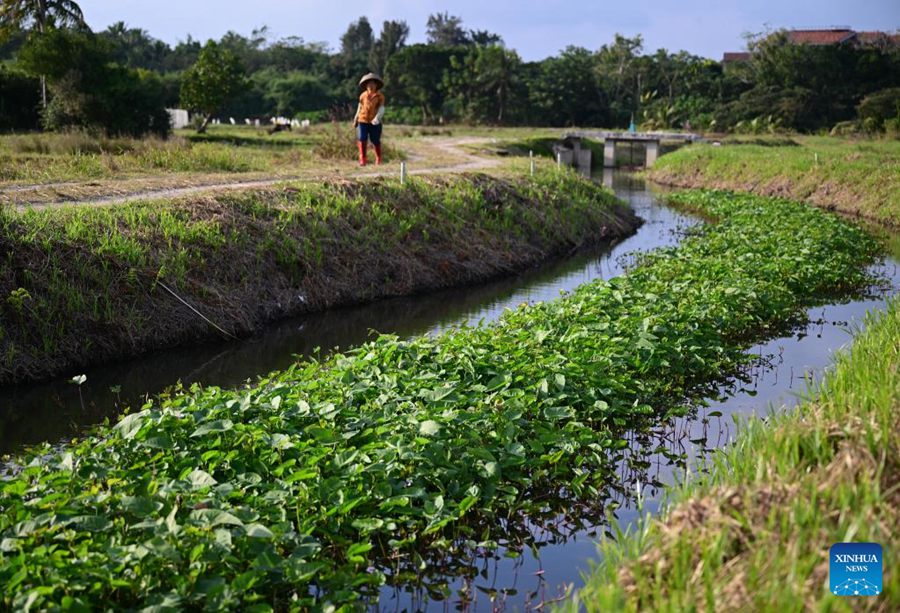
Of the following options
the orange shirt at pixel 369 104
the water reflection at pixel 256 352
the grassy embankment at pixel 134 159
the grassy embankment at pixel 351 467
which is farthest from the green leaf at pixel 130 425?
the orange shirt at pixel 369 104

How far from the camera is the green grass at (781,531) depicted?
10.4 ft

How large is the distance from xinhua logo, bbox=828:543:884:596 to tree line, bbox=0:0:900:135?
31.1 meters

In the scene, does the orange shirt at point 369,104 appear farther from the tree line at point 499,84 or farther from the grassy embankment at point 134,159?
the tree line at point 499,84

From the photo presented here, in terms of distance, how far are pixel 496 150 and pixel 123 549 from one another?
29493 mm

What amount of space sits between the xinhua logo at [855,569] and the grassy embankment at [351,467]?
2.30 meters

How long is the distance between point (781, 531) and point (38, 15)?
3603 cm

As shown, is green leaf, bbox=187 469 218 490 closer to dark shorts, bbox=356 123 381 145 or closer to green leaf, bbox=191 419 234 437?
green leaf, bbox=191 419 234 437

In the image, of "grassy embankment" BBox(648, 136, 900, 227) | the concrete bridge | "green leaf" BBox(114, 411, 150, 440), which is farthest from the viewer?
the concrete bridge

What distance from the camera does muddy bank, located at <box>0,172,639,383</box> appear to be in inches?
362

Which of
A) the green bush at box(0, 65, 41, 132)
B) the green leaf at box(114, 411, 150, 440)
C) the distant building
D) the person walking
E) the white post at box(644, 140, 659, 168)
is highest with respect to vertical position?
the distant building

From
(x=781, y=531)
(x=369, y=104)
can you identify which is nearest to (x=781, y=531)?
(x=781, y=531)

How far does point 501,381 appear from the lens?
22.6 ft

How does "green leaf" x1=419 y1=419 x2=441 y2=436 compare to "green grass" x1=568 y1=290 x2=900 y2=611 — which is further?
"green leaf" x1=419 y1=419 x2=441 y2=436

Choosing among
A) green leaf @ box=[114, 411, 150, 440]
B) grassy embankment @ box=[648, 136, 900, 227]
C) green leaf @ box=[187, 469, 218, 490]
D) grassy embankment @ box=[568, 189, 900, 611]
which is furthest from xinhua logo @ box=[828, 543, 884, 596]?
grassy embankment @ box=[648, 136, 900, 227]
